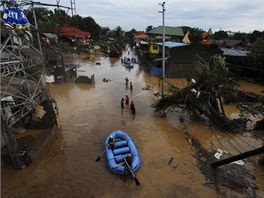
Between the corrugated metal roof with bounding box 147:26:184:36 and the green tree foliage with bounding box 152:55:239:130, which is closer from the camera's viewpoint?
the green tree foliage with bounding box 152:55:239:130

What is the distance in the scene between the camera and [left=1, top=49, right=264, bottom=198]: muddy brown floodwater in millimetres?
10164

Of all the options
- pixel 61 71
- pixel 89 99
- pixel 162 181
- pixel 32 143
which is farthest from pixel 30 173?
pixel 61 71

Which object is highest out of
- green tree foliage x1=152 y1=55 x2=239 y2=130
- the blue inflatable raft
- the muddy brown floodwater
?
green tree foliage x1=152 y1=55 x2=239 y2=130

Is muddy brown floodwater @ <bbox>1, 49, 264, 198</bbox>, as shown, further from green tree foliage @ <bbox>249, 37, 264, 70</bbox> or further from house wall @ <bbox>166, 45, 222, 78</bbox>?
green tree foliage @ <bbox>249, 37, 264, 70</bbox>

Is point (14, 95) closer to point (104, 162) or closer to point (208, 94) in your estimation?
point (104, 162)

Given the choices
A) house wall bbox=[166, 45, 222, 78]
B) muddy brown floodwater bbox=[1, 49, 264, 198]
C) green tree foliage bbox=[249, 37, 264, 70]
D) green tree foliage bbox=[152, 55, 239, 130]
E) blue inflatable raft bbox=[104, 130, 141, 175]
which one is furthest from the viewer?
house wall bbox=[166, 45, 222, 78]

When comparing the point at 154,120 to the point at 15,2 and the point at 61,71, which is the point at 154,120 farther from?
the point at 61,71

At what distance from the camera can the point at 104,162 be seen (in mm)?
12211

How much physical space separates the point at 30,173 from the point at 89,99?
42.4 feet

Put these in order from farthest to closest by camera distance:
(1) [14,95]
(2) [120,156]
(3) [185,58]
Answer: (3) [185,58]
(2) [120,156]
(1) [14,95]

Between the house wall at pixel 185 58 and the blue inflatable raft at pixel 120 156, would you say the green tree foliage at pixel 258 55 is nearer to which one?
the house wall at pixel 185 58

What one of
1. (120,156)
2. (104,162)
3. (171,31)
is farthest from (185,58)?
(104,162)

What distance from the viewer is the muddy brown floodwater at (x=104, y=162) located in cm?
1016

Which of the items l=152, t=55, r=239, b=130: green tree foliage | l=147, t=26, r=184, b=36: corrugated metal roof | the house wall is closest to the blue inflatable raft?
l=152, t=55, r=239, b=130: green tree foliage
